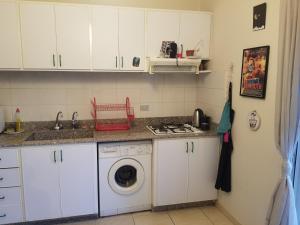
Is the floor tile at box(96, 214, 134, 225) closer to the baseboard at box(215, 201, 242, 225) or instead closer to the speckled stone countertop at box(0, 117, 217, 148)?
the speckled stone countertop at box(0, 117, 217, 148)

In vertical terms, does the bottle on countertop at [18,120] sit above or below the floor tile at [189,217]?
above

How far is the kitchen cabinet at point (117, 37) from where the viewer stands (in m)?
2.52

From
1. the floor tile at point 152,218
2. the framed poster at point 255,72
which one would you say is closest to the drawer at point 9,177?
the floor tile at point 152,218

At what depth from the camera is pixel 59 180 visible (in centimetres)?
239

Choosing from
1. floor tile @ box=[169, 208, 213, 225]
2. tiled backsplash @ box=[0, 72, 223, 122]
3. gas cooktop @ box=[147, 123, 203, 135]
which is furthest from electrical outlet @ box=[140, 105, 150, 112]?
floor tile @ box=[169, 208, 213, 225]

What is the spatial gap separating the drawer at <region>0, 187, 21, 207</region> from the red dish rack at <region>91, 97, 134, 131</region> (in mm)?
1001

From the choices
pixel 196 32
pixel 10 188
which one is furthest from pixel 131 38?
pixel 10 188

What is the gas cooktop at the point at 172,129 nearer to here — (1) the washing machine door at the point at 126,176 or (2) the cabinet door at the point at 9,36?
(1) the washing machine door at the point at 126,176

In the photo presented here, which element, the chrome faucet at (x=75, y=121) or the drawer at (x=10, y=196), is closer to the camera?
the drawer at (x=10, y=196)

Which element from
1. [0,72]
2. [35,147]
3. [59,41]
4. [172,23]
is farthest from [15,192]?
[172,23]

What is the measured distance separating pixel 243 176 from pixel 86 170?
5.08ft

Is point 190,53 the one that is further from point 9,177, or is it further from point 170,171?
point 9,177

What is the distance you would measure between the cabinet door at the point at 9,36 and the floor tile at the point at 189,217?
226cm

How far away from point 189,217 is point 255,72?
1.64 meters
